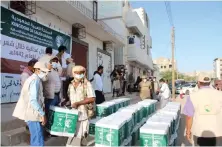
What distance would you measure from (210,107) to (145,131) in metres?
1.01

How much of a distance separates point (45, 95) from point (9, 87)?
3928mm

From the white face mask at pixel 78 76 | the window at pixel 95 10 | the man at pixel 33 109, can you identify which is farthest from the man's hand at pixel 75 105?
the window at pixel 95 10

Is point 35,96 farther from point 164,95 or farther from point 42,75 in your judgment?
point 164,95

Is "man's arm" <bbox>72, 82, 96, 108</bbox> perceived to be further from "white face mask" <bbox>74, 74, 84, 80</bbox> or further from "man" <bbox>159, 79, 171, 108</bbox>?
"man" <bbox>159, 79, 171, 108</bbox>

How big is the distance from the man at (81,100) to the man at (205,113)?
1796 mm

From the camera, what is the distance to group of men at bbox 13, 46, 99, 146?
389 centimetres

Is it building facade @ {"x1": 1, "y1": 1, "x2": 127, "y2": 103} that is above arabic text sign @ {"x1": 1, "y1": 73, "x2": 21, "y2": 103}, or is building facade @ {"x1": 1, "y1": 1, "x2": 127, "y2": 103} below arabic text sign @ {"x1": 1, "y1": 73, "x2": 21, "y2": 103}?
above

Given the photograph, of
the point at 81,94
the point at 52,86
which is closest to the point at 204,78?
the point at 81,94

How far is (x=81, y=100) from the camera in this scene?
4648 millimetres

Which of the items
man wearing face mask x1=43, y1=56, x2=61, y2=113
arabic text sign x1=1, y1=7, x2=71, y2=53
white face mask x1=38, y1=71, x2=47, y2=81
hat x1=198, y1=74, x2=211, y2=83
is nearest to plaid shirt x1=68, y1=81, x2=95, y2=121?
man wearing face mask x1=43, y1=56, x2=61, y2=113

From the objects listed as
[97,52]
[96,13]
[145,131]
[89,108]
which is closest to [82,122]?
[89,108]

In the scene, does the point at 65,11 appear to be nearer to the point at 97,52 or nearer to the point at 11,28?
the point at 11,28

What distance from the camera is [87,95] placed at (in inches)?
185

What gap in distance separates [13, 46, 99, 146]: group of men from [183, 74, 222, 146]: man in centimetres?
181
